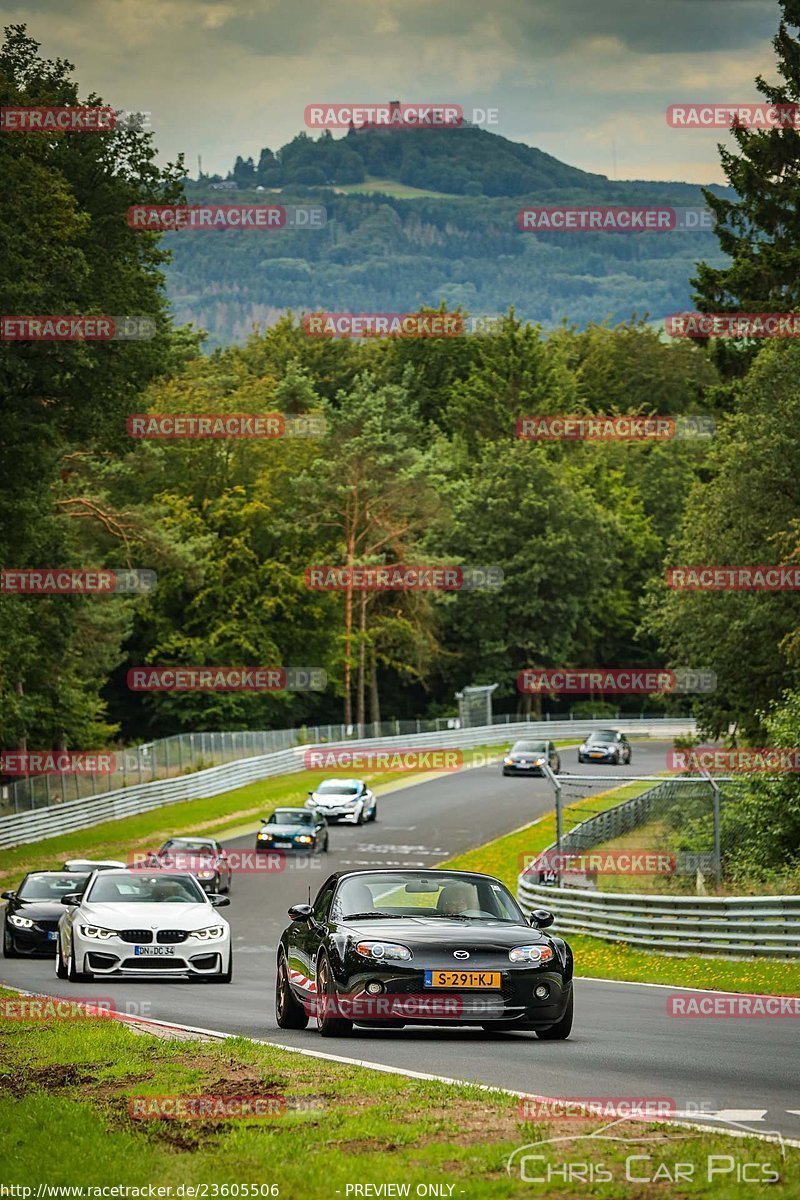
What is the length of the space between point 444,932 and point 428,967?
1.30ft

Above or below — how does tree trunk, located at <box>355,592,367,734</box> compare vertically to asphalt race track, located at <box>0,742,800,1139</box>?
below

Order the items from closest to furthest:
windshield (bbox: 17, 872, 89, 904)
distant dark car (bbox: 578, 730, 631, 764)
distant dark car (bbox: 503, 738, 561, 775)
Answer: windshield (bbox: 17, 872, 89, 904), distant dark car (bbox: 503, 738, 561, 775), distant dark car (bbox: 578, 730, 631, 764)

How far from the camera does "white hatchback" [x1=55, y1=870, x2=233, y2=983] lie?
19.7 meters

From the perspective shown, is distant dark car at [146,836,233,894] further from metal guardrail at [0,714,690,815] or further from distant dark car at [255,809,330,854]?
metal guardrail at [0,714,690,815]

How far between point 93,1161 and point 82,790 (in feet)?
165

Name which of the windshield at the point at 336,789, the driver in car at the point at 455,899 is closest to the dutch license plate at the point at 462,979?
the driver in car at the point at 455,899

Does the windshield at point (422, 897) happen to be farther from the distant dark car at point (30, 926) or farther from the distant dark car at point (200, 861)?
the distant dark car at point (200, 861)

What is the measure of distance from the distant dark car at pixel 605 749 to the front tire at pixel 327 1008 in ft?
202

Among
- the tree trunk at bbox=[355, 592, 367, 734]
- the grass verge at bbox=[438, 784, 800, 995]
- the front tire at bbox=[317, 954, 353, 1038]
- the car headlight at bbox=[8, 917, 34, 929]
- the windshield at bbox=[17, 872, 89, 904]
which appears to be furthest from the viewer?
the tree trunk at bbox=[355, 592, 367, 734]

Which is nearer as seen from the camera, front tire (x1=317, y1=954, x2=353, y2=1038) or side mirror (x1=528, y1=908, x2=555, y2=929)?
front tire (x1=317, y1=954, x2=353, y2=1038)

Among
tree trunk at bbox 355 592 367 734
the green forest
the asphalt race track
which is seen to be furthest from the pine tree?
tree trunk at bbox 355 592 367 734

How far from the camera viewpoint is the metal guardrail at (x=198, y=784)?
175ft

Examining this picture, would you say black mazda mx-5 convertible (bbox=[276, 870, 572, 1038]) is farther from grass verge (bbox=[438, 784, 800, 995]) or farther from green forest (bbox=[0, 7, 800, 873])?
green forest (bbox=[0, 7, 800, 873])

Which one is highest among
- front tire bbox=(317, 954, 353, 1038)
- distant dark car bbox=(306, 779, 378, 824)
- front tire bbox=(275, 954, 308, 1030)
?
front tire bbox=(317, 954, 353, 1038)
